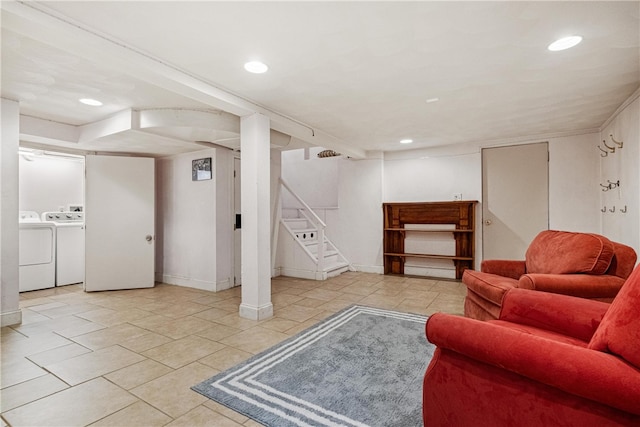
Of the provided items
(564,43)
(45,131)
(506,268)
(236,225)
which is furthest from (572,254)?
(45,131)

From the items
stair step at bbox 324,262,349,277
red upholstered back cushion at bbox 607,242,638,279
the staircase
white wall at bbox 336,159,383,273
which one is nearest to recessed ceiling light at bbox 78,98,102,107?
the staircase

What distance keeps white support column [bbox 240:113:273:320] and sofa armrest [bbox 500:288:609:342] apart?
2.41 meters

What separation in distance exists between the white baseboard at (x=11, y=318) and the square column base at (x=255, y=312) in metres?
2.41

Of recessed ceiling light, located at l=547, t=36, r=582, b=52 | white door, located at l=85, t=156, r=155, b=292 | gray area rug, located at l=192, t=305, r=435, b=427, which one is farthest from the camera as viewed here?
white door, located at l=85, t=156, r=155, b=292

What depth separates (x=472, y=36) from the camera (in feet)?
7.20

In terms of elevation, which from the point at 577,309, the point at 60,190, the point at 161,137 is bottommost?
the point at 577,309

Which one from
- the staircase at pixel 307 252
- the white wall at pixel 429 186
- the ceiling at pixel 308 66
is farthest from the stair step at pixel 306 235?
the ceiling at pixel 308 66

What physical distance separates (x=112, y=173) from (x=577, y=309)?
19.3ft

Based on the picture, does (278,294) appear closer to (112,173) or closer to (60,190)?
(112,173)

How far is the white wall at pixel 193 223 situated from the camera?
195 inches

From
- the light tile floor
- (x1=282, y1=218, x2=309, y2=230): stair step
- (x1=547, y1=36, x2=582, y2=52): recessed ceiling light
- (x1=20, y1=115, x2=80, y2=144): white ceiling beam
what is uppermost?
(x1=547, y1=36, x2=582, y2=52): recessed ceiling light

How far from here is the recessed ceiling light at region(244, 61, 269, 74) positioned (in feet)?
8.41

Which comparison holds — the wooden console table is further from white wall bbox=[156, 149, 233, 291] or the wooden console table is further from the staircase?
white wall bbox=[156, 149, 233, 291]

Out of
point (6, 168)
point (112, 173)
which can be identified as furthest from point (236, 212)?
point (6, 168)
